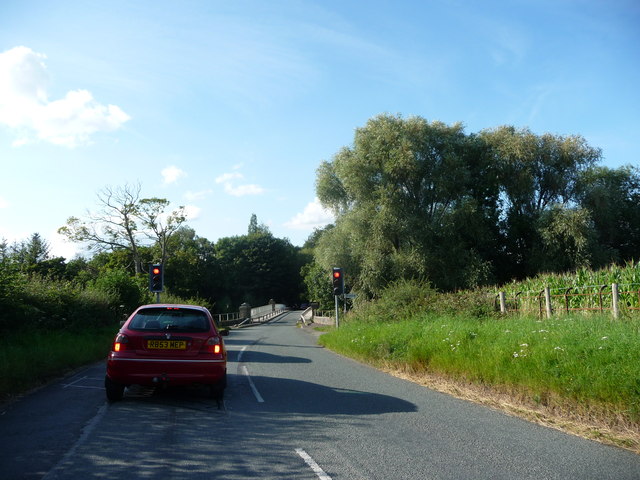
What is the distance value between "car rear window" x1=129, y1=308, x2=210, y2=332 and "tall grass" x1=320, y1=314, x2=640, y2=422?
5.17m

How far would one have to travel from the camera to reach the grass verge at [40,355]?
930cm

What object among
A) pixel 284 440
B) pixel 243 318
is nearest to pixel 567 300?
pixel 284 440

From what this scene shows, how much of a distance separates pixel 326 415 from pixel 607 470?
3.68 metres

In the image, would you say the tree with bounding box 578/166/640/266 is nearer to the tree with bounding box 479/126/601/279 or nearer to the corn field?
the tree with bounding box 479/126/601/279

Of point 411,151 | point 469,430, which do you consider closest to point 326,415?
point 469,430

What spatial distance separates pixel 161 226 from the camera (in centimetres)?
4734

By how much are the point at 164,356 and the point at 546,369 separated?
5972 mm

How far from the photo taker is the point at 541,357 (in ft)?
26.8

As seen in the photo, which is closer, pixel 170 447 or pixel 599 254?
pixel 170 447

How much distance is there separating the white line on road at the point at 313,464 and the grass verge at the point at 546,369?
345cm

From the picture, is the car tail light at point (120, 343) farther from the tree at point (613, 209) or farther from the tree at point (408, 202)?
the tree at point (613, 209)

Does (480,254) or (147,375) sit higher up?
(480,254)

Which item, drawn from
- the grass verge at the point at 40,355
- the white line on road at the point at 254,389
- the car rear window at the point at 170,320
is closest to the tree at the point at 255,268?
the grass verge at the point at 40,355

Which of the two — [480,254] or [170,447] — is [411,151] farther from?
[170,447]
